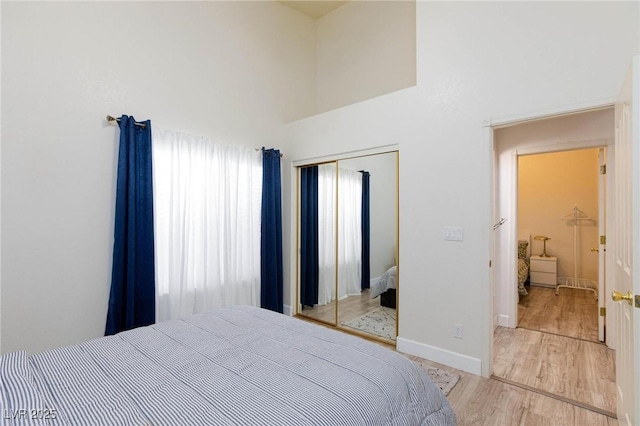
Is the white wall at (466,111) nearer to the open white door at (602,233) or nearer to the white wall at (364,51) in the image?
the white wall at (364,51)

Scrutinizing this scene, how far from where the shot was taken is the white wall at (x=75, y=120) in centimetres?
218

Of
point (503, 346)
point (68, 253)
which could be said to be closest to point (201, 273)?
point (68, 253)

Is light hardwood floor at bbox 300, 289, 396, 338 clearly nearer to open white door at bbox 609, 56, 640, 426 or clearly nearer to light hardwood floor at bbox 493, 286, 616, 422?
light hardwood floor at bbox 493, 286, 616, 422

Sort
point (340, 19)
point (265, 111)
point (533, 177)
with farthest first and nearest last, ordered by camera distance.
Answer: point (533, 177)
point (340, 19)
point (265, 111)

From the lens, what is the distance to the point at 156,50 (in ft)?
9.47

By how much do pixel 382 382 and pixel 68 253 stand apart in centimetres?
250

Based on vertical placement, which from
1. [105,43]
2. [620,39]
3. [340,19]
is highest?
[340,19]

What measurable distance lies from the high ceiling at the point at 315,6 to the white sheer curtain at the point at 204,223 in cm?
221

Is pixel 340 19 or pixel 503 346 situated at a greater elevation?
pixel 340 19

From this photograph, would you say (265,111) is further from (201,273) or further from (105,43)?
(201,273)

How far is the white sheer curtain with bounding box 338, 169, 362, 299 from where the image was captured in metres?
3.42

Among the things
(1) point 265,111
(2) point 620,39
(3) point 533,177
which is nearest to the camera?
(2) point 620,39

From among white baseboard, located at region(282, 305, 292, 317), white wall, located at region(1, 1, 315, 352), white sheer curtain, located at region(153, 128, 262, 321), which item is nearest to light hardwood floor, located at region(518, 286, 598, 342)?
white baseboard, located at region(282, 305, 292, 317)

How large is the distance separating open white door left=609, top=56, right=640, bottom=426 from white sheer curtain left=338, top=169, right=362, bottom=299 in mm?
2082
